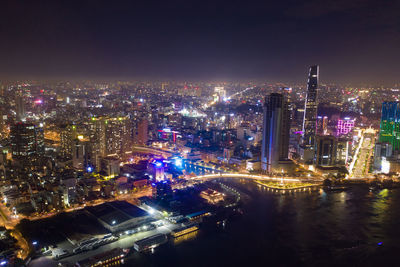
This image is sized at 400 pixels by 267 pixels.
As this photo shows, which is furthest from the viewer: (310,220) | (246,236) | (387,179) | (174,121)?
(174,121)

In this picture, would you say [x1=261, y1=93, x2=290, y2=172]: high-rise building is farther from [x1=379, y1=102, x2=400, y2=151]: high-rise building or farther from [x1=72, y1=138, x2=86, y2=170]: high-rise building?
[x1=72, y1=138, x2=86, y2=170]: high-rise building

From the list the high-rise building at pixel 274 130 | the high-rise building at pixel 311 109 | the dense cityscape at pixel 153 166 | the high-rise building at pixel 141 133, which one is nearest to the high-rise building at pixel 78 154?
the dense cityscape at pixel 153 166

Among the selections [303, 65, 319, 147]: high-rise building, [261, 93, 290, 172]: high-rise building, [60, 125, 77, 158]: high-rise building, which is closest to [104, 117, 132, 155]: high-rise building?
[60, 125, 77, 158]: high-rise building

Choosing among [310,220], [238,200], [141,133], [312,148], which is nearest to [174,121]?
[141,133]

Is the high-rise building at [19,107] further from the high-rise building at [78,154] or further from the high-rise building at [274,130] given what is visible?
the high-rise building at [274,130]

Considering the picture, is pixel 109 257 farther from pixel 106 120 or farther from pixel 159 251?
pixel 106 120
